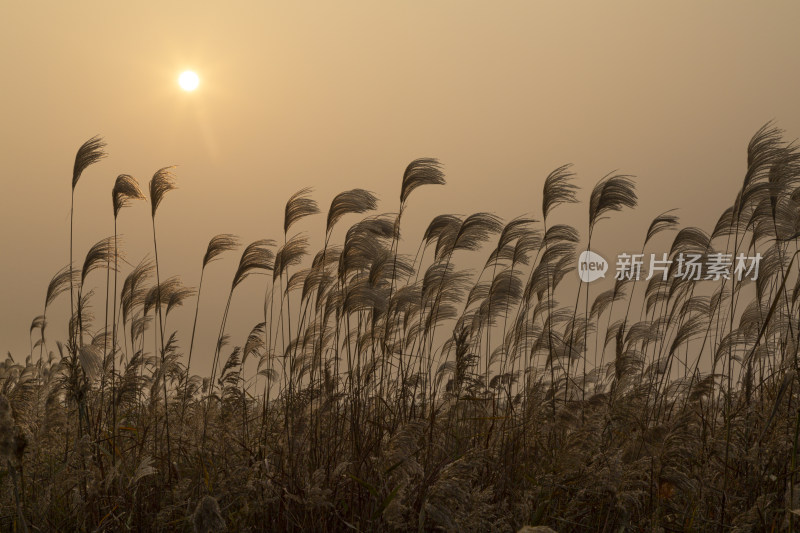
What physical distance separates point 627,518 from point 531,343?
12.5 ft

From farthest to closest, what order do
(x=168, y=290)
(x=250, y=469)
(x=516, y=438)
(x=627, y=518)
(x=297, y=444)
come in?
(x=168, y=290) → (x=516, y=438) → (x=297, y=444) → (x=250, y=469) → (x=627, y=518)

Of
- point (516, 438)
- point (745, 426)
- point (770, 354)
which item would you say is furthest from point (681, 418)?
point (770, 354)

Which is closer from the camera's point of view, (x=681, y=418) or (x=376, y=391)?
(x=681, y=418)

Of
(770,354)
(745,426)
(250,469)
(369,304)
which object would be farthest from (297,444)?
(770,354)

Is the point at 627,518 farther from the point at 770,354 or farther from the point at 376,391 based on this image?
the point at 770,354

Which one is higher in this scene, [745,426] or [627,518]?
[745,426]

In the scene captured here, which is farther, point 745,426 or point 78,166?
point 78,166

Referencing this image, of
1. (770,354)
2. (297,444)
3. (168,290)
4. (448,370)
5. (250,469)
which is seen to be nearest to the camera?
(250,469)

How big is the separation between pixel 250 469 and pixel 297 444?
42cm

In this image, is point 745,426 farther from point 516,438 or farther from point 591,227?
point 591,227

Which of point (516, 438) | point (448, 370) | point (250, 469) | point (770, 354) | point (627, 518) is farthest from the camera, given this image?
point (448, 370)

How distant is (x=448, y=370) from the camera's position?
6855 millimetres

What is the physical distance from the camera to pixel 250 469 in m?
3.64

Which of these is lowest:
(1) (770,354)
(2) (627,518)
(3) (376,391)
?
(2) (627,518)
